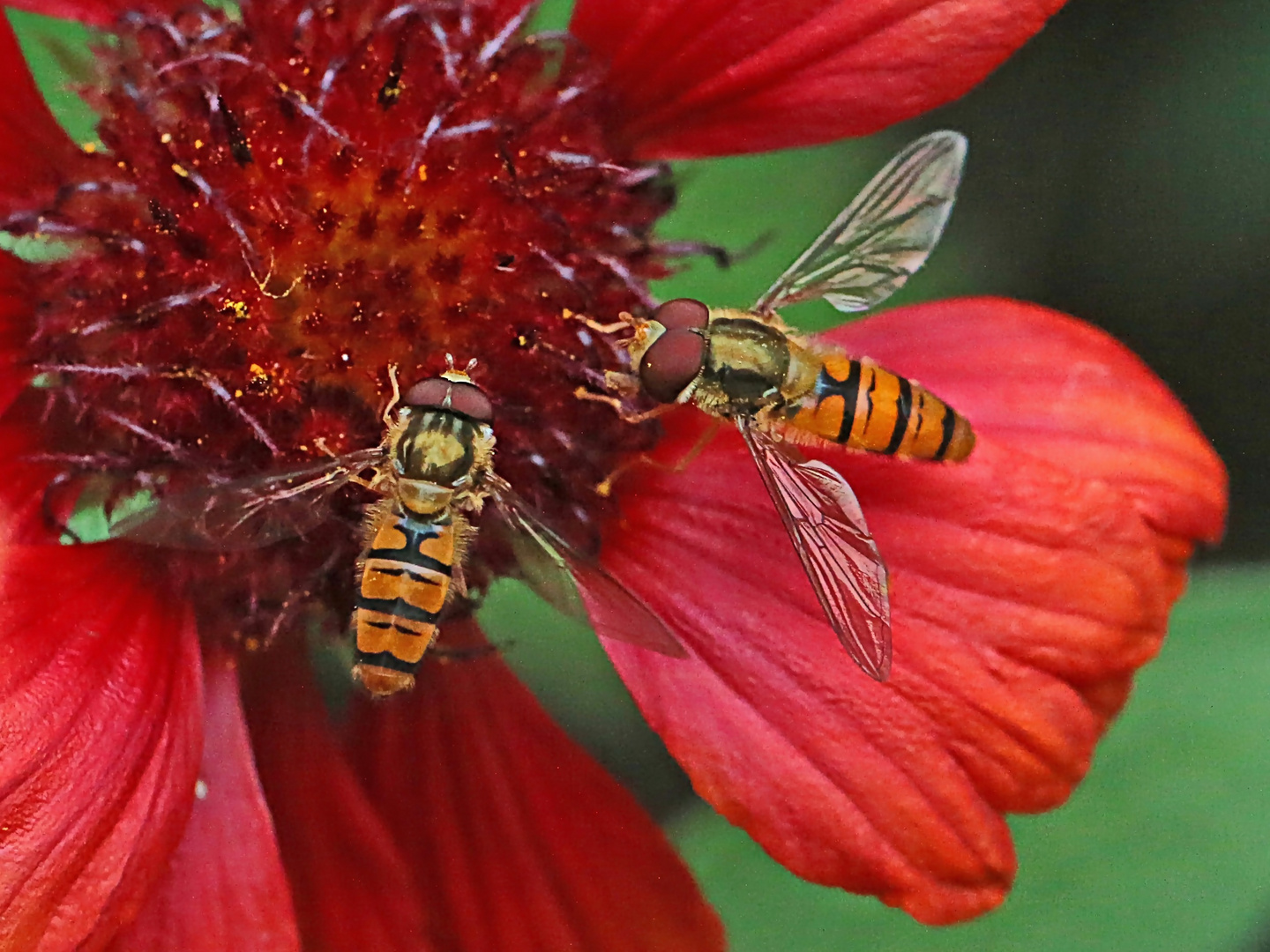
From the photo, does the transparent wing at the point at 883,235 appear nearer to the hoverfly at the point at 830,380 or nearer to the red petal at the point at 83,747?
the hoverfly at the point at 830,380

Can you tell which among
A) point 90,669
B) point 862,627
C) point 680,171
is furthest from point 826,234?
point 90,669

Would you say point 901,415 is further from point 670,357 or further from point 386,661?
point 386,661

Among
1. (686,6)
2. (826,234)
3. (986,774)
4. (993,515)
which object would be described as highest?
(686,6)

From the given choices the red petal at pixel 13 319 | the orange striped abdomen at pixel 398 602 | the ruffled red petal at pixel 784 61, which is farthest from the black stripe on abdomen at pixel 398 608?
the ruffled red petal at pixel 784 61

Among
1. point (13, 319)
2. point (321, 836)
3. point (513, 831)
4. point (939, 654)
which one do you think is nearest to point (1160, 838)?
point (939, 654)

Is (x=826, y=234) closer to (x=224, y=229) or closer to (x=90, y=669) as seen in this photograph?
(x=224, y=229)

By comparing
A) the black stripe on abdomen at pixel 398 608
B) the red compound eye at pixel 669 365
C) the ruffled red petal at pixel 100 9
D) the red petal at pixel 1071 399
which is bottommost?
the red petal at pixel 1071 399
